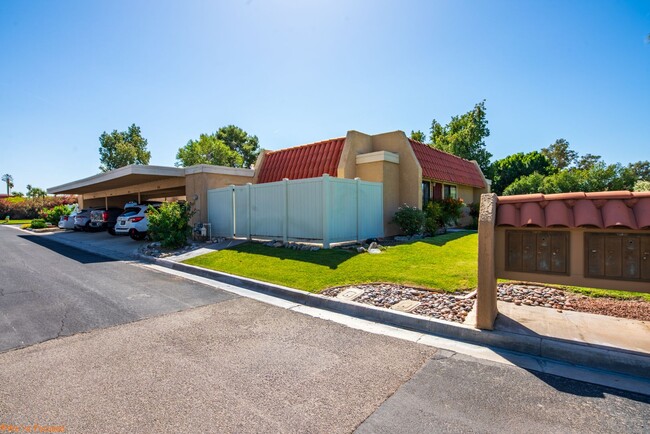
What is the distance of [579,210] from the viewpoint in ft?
14.7

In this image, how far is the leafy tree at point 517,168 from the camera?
130 feet

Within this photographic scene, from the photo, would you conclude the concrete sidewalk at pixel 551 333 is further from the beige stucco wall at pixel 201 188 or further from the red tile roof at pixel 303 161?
the beige stucco wall at pixel 201 188

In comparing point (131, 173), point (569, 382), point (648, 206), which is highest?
point (131, 173)

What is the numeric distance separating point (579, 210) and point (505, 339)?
1.97 meters

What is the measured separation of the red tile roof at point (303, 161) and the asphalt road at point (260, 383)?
33.8 feet

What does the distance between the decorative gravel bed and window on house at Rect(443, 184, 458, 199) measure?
12.7 m

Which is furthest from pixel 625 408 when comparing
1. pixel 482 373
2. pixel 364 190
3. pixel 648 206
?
pixel 364 190

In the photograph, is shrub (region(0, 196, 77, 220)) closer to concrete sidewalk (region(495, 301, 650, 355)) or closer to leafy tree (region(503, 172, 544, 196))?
leafy tree (region(503, 172, 544, 196))

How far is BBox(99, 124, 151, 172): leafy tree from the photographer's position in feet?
175

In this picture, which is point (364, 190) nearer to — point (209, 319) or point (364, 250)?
point (364, 250)

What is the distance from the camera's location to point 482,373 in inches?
151

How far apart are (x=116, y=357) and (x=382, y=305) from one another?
400 cm

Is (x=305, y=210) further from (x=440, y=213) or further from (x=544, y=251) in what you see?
(x=544, y=251)

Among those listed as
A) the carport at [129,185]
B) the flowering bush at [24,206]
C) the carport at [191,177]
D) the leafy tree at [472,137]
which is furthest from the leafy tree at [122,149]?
the leafy tree at [472,137]
